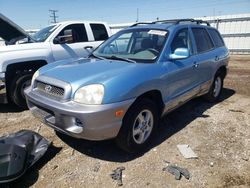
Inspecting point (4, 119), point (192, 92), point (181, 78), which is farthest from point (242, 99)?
point (4, 119)

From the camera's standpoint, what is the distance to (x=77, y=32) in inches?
259

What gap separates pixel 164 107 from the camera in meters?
3.93

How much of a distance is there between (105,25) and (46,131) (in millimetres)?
3900

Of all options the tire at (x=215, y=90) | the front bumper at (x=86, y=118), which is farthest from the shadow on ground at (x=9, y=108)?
the tire at (x=215, y=90)

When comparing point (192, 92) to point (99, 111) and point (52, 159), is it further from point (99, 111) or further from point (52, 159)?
point (52, 159)

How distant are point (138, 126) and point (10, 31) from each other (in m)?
3.85

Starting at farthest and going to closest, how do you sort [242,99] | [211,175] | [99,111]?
[242,99] < [211,175] < [99,111]

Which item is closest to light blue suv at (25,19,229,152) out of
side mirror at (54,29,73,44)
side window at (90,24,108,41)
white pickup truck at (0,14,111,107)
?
white pickup truck at (0,14,111,107)

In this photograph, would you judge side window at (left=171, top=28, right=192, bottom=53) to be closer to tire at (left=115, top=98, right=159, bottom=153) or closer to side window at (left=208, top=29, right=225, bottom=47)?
tire at (left=115, top=98, right=159, bottom=153)

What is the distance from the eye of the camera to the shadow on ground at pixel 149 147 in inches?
142

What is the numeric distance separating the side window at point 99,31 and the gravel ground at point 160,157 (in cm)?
290

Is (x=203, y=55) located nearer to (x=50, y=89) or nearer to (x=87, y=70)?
(x=87, y=70)

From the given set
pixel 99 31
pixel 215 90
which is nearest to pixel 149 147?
pixel 215 90

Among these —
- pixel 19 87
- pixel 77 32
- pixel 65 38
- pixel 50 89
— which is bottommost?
pixel 19 87
